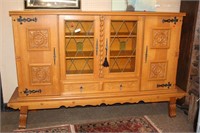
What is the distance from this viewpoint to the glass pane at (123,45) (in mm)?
2283

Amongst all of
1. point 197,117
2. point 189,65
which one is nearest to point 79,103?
point 197,117

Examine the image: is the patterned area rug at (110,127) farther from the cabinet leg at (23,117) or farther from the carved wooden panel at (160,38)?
the carved wooden panel at (160,38)

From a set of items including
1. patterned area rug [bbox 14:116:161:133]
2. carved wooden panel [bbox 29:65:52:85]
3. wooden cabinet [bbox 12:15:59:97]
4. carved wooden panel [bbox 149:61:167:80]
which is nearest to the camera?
wooden cabinet [bbox 12:15:59:97]

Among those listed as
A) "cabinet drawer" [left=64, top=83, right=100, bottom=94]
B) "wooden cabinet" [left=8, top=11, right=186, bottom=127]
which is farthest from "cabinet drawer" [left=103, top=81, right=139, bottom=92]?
"cabinet drawer" [left=64, top=83, right=100, bottom=94]

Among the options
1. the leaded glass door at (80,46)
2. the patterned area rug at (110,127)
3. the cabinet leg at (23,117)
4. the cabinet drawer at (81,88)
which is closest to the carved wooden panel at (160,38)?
the leaded glass door at (80,46)

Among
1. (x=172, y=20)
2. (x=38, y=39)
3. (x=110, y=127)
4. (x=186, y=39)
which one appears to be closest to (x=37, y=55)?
(x=38, y=39)

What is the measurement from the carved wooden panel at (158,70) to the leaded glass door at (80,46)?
2.15 ft

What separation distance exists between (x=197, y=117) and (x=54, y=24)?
5.79ft

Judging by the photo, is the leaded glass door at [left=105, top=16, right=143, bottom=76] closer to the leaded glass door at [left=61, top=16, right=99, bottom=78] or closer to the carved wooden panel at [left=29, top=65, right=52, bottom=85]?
the leaded glass door at [left=61, top=16, right=99, bottom=78]

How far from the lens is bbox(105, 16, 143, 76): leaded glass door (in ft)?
7.29

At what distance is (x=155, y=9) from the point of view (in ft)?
8.66

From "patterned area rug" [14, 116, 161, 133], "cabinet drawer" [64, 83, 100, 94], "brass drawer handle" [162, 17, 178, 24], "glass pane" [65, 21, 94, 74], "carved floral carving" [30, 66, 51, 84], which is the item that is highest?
"brass drawer handle" [162, 17, 178, 24]

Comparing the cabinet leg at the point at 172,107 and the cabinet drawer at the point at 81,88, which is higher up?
the cabinet drawer at the point at 81,88

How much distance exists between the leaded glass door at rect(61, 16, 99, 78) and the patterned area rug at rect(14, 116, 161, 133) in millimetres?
575
